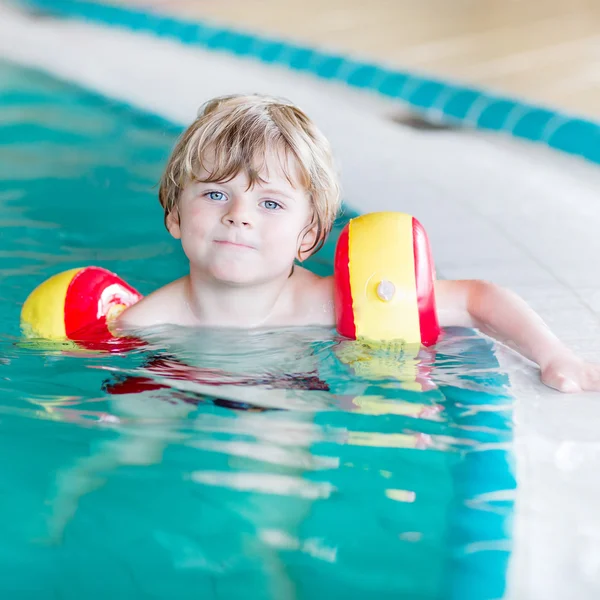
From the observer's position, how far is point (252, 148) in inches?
86.0

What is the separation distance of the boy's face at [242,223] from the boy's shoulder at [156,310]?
0.73 feet

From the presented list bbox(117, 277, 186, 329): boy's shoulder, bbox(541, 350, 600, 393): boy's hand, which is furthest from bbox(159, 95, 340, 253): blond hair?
bbox(541, 350, 600, 393): boy's hand

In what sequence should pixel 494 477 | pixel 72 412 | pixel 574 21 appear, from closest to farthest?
pixel 494 477 → pixel 72 412 → pixel 574 21

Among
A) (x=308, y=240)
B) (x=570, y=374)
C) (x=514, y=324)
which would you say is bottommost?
(x=570, y=374)

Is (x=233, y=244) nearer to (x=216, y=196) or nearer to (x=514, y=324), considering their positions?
(x=216, y=196)

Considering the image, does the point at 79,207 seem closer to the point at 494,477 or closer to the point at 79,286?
the point at 79,286

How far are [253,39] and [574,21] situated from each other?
2.07m

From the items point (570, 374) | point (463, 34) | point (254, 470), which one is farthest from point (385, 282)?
point (463, 34)

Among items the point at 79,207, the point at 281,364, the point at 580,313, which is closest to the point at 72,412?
the point at 281,364

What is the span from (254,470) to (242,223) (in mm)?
661

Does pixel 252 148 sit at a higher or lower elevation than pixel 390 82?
lower

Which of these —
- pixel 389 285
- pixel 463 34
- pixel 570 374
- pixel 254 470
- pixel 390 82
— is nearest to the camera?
pixel 254 470

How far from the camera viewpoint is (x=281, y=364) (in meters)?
2.18

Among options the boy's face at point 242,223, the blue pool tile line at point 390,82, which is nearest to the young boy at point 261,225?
the boy's face at point 242,223
